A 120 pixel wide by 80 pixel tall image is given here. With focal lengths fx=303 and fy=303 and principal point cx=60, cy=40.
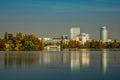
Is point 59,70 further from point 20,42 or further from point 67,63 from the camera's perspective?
point 20,42

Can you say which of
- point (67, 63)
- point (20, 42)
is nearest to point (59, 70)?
point (67, 63)

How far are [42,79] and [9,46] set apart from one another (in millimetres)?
69279

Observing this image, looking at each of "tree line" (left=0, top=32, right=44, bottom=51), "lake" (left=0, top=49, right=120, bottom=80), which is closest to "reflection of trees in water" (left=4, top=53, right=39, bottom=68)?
"lake" (left=0, top=49, right=120, bottom=80)

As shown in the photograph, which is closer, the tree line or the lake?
the lake

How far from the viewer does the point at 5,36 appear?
88812mm

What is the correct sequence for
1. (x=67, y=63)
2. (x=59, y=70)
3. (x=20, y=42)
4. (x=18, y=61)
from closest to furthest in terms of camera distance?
(x=59, y=70)
(x=67, y=63)
(x=18, y=61)
(x=20, y=42)

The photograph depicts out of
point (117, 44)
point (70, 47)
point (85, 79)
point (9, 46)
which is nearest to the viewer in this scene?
point (85, 79)

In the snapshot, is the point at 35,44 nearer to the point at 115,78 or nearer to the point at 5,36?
the point at 5,36

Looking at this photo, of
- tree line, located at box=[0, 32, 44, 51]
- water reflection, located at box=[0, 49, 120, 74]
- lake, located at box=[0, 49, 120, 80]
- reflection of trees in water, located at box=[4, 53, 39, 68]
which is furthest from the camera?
tree line, located at box=[0, 32, 44, 51]

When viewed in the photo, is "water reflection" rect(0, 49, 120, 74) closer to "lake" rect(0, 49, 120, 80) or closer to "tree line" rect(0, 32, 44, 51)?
"lake" rect(0, 49, 120, 80)

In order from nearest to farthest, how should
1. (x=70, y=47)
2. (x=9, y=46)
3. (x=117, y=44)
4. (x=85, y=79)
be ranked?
1. (x=85, y=79)
2. (x=9, y=46)
3. (x=70, y=47)
4. (x=117, y=44)

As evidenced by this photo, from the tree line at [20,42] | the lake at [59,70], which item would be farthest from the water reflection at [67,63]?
the tree line at [20,42]

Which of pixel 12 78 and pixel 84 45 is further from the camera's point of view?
pixel 84 45

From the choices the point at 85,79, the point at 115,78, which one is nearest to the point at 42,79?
the point at 85,79
